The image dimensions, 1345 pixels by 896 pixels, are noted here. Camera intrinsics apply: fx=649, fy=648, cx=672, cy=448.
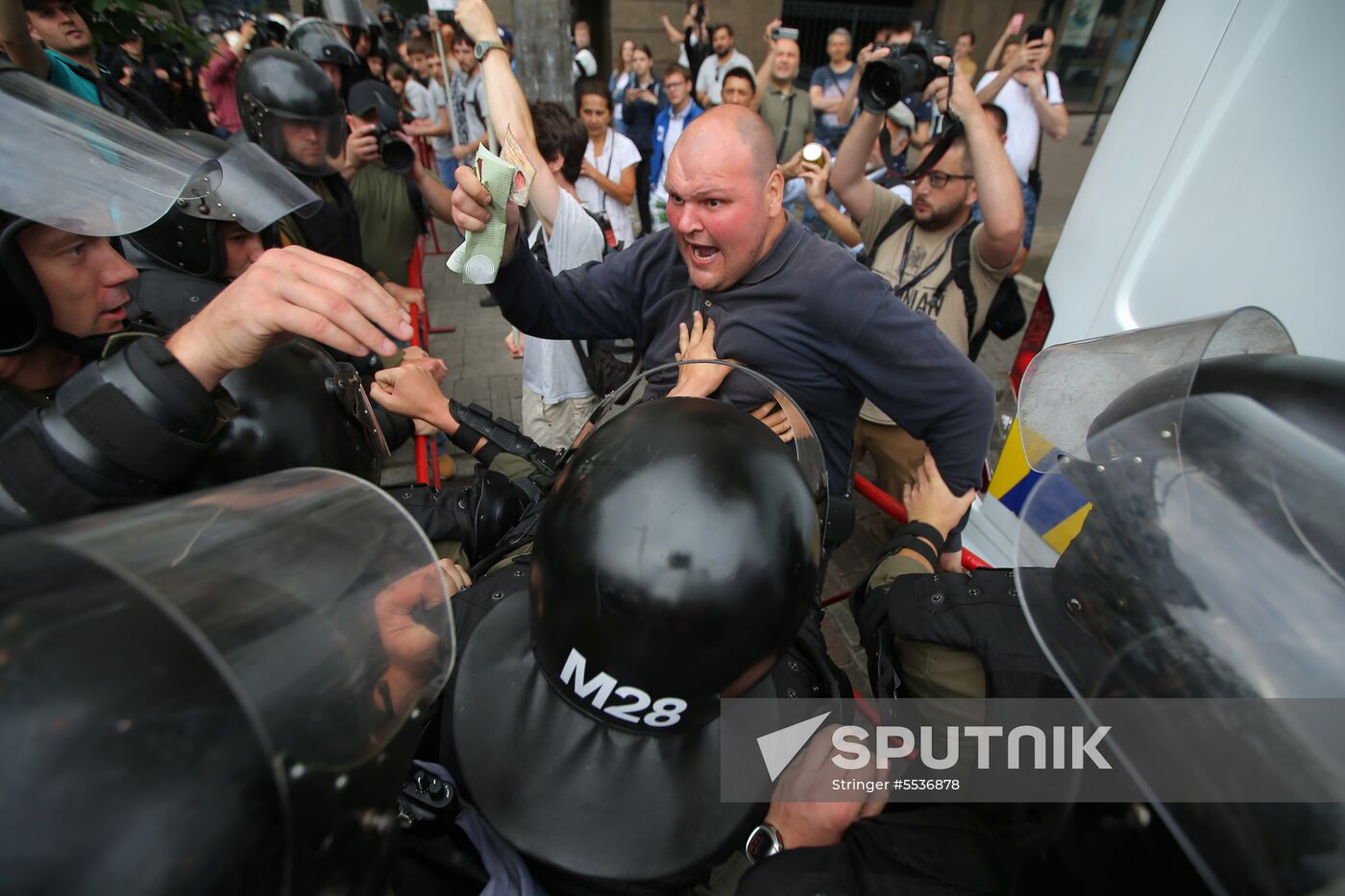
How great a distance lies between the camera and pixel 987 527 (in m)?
2.68

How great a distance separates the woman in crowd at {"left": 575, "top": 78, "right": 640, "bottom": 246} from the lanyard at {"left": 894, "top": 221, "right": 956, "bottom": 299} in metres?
2.29

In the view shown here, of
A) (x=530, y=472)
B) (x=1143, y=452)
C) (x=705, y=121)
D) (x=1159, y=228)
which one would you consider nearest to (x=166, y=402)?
(x=530, y=472)

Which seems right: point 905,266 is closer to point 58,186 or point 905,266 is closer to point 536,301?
point 536,301

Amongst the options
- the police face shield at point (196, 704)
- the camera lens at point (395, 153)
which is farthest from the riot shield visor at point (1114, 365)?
the camera lens at point (395, 153)

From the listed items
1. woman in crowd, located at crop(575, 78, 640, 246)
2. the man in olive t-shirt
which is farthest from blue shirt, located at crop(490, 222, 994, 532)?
the man in olive t-shirt

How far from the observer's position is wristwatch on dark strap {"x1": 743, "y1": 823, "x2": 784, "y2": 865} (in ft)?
3.82

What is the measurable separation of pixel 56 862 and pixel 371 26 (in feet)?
31.7

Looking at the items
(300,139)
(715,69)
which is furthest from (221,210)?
(715,69)

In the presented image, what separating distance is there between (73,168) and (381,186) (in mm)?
3187

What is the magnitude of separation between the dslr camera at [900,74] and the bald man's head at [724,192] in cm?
131

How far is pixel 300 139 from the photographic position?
10.8 feet

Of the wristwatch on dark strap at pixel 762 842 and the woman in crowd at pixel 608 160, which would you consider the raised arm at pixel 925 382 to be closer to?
the wristwatch on dark strap at pixel 762 842

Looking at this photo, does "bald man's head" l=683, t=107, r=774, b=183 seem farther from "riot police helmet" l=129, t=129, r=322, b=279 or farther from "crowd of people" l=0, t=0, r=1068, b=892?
"riot police helmet" l=129, t=129, r=322, b=279

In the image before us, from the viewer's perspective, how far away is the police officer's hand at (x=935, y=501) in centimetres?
189
